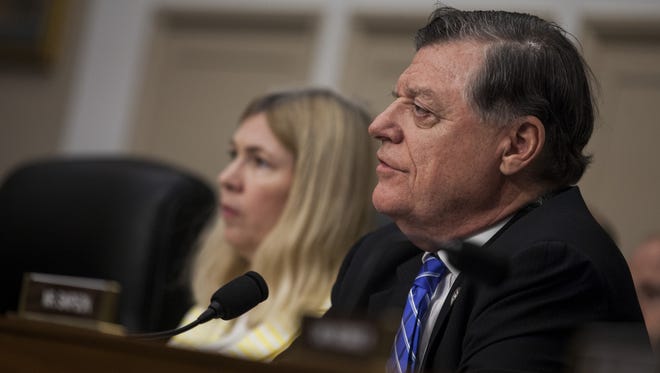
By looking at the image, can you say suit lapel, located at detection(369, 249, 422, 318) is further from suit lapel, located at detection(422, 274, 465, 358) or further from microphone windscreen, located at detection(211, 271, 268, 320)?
microphone windscreen, located at detection(211, 271, 268, 320)

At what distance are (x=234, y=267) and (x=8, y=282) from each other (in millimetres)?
729

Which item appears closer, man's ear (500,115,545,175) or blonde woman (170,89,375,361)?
man's ear (500,115,545,175)

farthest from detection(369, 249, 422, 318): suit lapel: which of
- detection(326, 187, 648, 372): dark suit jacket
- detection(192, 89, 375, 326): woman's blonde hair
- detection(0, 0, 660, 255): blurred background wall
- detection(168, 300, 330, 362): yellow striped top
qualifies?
detection(0, 0, 660, 255): blurred background wall

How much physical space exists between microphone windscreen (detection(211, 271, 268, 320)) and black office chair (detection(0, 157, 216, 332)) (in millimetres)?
1192

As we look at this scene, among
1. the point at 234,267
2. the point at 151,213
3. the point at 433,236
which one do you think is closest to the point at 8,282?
the point at 151,213

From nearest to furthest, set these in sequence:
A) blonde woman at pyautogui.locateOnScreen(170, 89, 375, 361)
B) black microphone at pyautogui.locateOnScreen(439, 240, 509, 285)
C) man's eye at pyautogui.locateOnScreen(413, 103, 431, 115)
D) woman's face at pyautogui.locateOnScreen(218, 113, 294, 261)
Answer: black microphone at pyautogui.locateOnScreen(439, 240, 509, 285), man's eye at pyautogui.locateOnScreen(413, 103, 431, 115), blonde woman at pyautogui.locateOnScreen(170, 89, 375, 361), woman's face at pyautogui.locateOnScreen(218, 113, 294, 261)

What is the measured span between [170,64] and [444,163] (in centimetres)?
431

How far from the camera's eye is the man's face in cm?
155

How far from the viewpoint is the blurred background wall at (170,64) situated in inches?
203

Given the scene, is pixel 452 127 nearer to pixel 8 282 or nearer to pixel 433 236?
pixel 433 236

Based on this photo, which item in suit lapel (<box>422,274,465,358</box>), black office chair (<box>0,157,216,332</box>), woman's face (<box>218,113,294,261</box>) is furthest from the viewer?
black office chair (<box>0,157,216,332</box>)

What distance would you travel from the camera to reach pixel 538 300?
4.52ft

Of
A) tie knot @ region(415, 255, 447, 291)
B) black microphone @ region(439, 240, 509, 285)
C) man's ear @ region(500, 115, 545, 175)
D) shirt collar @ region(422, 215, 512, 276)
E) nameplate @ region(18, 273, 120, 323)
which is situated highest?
man's ear @ region(500, 115, 545, 175)

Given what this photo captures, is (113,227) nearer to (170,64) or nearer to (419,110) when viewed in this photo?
(419,110)
